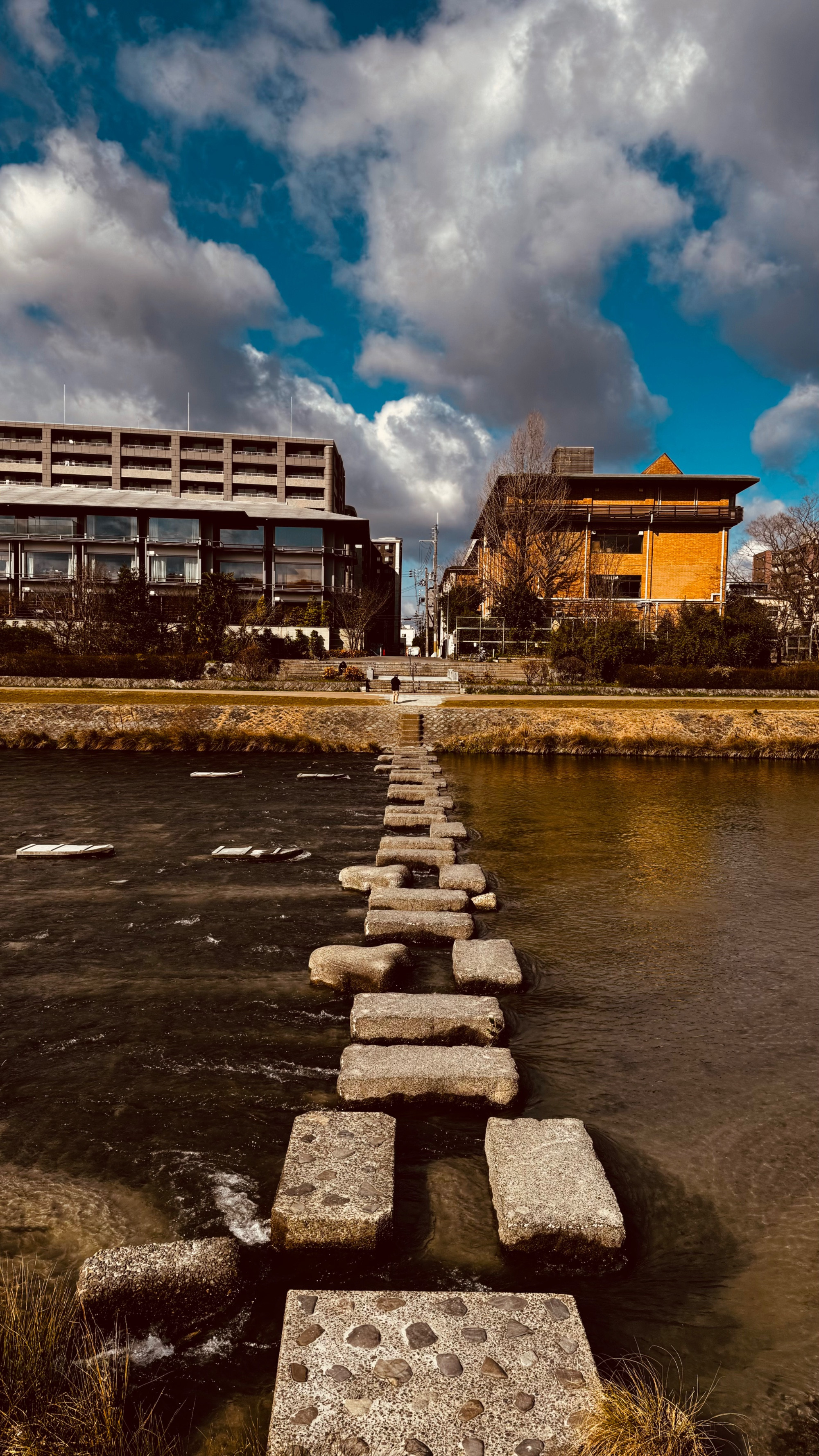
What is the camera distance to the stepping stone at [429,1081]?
216 inches

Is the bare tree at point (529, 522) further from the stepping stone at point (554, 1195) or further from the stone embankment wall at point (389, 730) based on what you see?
the stepping stone at point (554, 1195)

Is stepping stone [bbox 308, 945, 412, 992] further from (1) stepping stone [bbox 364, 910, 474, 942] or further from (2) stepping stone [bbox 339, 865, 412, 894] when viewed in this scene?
(2) stepping stone [bbox 339, 865, 412, 894]

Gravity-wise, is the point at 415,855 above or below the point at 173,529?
below

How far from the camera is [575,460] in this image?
204 ft

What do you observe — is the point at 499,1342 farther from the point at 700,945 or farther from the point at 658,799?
the point at 658,799

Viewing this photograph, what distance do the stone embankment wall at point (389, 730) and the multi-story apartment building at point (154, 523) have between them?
22.4m

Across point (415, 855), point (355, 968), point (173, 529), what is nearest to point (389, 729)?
point (415, 855)

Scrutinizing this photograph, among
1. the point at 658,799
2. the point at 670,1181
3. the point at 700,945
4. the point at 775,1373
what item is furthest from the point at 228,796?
the point at 775,1373

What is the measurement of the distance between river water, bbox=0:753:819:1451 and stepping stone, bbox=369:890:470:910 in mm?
425

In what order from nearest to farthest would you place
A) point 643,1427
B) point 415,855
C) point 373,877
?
point 643,1427, point 373,877, point 415,855

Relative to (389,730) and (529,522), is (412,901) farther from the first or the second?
(529,522)

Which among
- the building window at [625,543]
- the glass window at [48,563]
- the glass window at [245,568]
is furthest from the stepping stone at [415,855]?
the glass window at [48,563]

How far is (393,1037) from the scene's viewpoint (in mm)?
6238

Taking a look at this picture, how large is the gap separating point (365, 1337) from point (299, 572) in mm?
64541
